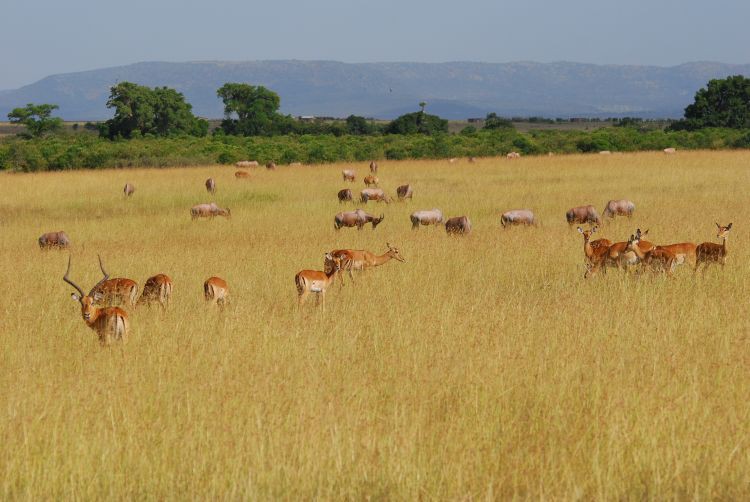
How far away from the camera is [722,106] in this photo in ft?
205

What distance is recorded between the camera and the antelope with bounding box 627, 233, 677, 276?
37.8ft

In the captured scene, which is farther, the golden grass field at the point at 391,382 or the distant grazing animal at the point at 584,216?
the distant grazing animal at the point at 584,216

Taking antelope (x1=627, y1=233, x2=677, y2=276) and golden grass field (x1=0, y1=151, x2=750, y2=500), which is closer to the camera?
golden grass field (x1=0, y1=151, x2=750, y2=500)

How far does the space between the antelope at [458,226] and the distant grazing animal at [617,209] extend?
4180mm

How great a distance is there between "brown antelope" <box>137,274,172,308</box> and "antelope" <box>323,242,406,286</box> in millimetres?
2051

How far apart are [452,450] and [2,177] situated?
3118 centimetres

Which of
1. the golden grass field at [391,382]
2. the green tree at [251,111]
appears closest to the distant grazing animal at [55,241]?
the golden grass field at [391,382]

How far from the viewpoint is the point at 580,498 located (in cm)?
497

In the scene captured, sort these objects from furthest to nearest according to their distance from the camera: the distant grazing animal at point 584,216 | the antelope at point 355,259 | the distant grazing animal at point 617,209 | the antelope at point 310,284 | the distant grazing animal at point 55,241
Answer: the distant grazing animal at point 617,209, the distant grazing animal at point 584,216, the distant grazing animal at point 55,241, the antelope at point 355,259, the antelope at point 310,284

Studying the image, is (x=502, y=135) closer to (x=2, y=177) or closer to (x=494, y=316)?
(x=2, y=177)

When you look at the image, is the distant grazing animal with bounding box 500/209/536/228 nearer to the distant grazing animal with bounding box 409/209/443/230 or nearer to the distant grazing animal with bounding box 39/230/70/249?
the distant grazing animal with bounding box 409/209/443/230

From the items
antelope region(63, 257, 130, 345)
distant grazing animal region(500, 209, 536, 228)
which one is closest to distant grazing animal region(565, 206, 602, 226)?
distant grazing animal region(500, 209, 536, 228)

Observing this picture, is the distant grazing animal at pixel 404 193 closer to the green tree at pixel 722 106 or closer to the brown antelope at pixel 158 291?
the brown antelope at pixel 158 291

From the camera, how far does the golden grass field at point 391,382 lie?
527 cm
